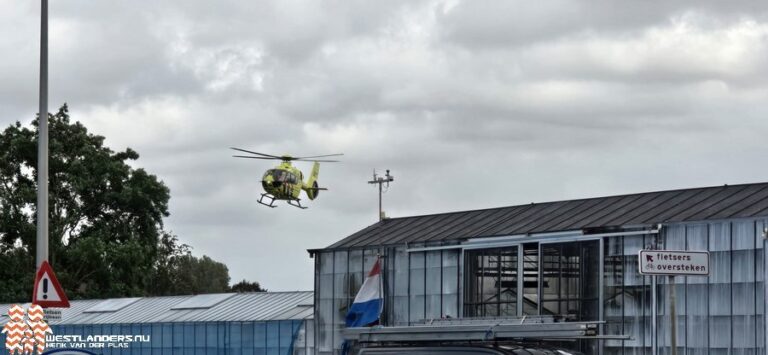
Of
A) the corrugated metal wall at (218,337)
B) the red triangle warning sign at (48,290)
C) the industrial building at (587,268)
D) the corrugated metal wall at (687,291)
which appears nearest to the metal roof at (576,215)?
the industrial building at (587,268)

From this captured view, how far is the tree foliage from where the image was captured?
3720 inches

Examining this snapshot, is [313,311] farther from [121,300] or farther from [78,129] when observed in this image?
[78,129]

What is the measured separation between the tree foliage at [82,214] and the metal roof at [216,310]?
2166 cm

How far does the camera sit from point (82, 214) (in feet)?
324

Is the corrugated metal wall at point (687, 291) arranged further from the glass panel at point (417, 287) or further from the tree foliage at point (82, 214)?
the tree foliage at point (82, 214)

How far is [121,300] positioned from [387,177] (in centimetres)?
1579

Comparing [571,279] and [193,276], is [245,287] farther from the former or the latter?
[571,279]

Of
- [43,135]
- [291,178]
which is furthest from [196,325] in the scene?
[43,135]

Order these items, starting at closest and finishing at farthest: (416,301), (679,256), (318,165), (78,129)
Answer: (679,256) → (416,301) → (318,165) → (78,129)

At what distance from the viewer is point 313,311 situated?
2194 inches

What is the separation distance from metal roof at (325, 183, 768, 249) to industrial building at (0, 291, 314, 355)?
17.5 feet

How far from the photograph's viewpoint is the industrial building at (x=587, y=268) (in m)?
36.9

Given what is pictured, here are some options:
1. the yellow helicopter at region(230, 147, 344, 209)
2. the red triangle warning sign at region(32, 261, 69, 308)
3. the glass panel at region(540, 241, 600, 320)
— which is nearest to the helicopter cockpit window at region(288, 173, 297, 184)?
the yellow helicopter at region(230, 147, 344, 209)

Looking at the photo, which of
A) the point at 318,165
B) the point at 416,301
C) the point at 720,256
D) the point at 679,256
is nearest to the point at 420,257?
the point at 416,301
